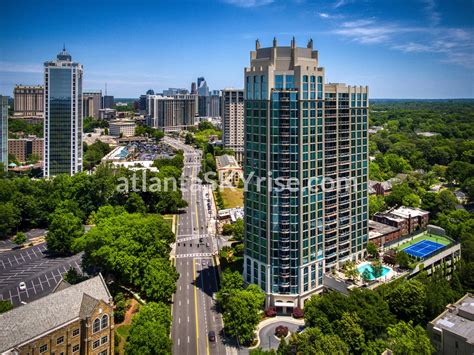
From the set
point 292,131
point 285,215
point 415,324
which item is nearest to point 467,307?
point 415,324

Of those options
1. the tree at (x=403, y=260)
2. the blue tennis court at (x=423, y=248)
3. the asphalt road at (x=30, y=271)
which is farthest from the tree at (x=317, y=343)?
the asphalt road at (x=30, y=271)

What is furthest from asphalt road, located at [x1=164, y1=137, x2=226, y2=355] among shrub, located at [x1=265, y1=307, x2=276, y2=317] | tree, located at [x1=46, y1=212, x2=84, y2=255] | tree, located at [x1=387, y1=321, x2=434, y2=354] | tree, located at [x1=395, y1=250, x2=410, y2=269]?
tree, located at [x1=395, y1=250, x2=410, y2=269]

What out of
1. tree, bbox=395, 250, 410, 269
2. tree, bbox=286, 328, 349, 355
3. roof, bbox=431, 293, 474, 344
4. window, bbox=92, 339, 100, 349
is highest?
tree, bbox=395, 250, 410, 269

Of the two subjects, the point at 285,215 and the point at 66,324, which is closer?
the point at 66,324

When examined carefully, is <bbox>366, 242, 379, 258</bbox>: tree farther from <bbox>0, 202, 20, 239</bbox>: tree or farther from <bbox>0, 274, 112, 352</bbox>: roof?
<bbox>0, 202, 20, 239</bbox>: tree

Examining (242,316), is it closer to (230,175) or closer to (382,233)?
(382,233)

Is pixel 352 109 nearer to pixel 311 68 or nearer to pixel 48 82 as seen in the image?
pixel 311 68
